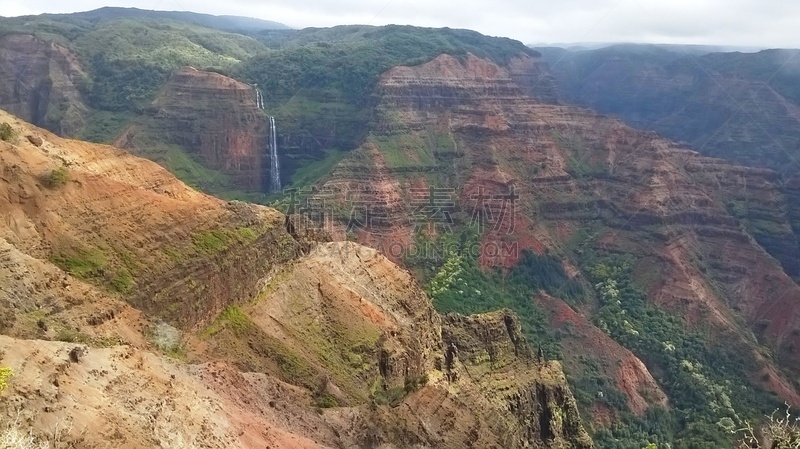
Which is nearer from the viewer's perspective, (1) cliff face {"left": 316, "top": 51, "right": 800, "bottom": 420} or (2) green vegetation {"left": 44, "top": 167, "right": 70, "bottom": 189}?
(2) green vegetation {"left": 44, "top": 167, "right": 70, "bottom": 189}

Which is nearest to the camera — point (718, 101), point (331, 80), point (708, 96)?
point (331, 80)

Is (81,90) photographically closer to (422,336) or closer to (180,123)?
(180,123)

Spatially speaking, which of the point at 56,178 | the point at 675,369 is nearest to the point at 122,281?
the point at 56,178

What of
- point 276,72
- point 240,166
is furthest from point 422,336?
point 276,72

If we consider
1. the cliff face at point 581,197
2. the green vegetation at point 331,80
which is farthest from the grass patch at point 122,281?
the green vegetation at point 331,80

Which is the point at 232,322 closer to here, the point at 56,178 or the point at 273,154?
the point at 56,178

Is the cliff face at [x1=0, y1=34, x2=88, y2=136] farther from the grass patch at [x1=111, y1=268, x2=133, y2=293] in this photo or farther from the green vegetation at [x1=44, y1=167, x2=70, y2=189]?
the grass patch at [x1=111, y1=268, x2=133, y2=293]

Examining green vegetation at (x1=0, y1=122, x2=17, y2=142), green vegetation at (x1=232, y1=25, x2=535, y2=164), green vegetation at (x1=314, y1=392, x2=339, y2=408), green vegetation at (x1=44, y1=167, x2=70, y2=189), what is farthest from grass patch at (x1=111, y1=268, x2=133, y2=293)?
green vegetation at (x1=232, y1=25, x2=535, y2=164)
